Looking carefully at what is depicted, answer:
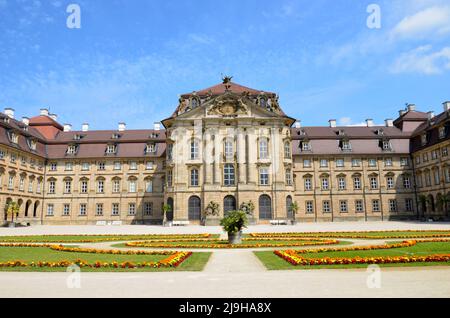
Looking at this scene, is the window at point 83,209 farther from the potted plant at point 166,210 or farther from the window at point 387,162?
the window at point 387,162

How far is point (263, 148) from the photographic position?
49.3 m

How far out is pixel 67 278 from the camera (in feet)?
34.5

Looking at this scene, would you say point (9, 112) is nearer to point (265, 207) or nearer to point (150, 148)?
point (150, 148)

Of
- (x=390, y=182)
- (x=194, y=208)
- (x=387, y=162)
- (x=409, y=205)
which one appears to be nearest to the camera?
(x=194, y=208)

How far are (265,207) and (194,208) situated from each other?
9451 millimetres

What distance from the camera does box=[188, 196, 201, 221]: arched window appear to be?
47.8 meters

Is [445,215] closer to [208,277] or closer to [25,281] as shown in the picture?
[208,277]

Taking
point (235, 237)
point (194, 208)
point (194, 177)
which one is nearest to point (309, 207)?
point (194, 208)

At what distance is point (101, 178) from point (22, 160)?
11437mm

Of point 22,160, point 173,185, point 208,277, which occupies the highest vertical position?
point 22,160

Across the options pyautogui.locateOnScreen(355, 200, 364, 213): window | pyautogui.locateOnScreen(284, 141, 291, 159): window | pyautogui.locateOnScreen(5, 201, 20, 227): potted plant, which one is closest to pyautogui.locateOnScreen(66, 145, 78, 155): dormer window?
pyautogui.locateOnScreen(5, 201, 20, 227): potted plant

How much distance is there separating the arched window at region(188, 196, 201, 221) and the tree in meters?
22.8

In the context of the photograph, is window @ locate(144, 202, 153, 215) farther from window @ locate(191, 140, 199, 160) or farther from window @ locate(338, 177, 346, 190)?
window @ locate(338, 177, 346, 190)

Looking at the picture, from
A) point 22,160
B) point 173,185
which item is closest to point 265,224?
point 173,185
